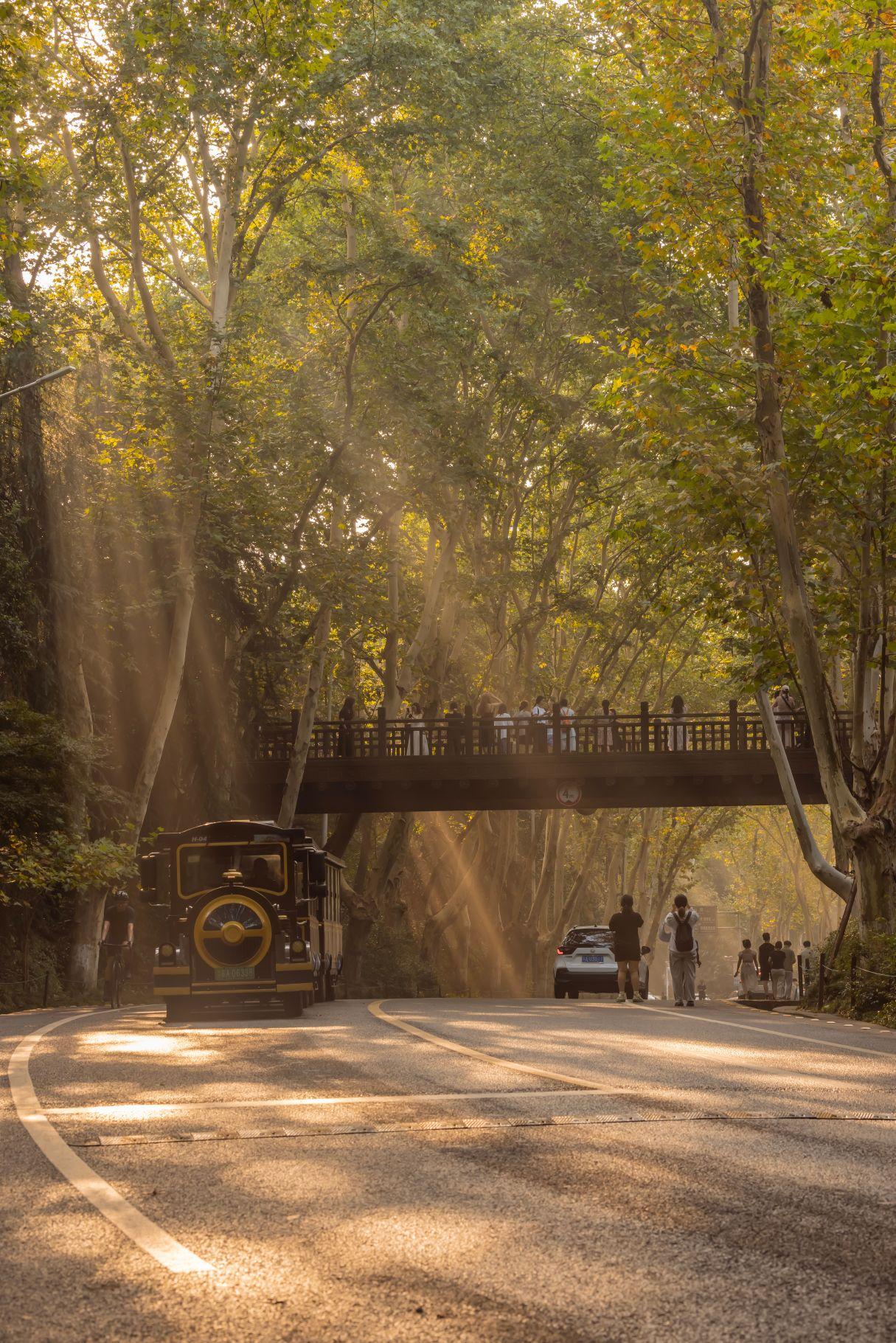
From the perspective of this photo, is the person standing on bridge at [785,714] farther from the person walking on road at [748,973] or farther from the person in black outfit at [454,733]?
the person in black outfit at [454,733]

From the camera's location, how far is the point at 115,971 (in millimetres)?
25391

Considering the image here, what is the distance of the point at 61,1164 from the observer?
292 inches

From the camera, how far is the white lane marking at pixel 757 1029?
1416cm

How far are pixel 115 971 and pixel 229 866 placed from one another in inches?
220

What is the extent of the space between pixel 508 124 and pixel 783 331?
53.1 feet

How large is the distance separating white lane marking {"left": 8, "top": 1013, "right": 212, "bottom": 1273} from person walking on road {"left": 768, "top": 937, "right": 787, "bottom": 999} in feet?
90.0

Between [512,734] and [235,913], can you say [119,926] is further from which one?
[512,734]

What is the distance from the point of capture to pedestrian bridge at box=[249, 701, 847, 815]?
36312mm

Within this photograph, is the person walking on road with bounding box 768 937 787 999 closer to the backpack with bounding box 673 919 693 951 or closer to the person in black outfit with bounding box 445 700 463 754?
the person in black outfit with bounding box 445 700 463 754

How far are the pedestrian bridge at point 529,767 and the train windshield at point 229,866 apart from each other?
15620mm

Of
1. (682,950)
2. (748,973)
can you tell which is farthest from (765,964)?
(682,950)

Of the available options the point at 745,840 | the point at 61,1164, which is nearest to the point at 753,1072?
the point at 61,1164

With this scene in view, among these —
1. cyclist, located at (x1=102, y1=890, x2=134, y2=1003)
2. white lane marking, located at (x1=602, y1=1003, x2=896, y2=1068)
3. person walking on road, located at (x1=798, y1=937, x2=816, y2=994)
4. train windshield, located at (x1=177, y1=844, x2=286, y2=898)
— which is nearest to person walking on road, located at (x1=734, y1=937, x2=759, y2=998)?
person walking on road, located at (x1=798, y1=937, x2=816, y2=994)

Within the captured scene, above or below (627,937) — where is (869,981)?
below
